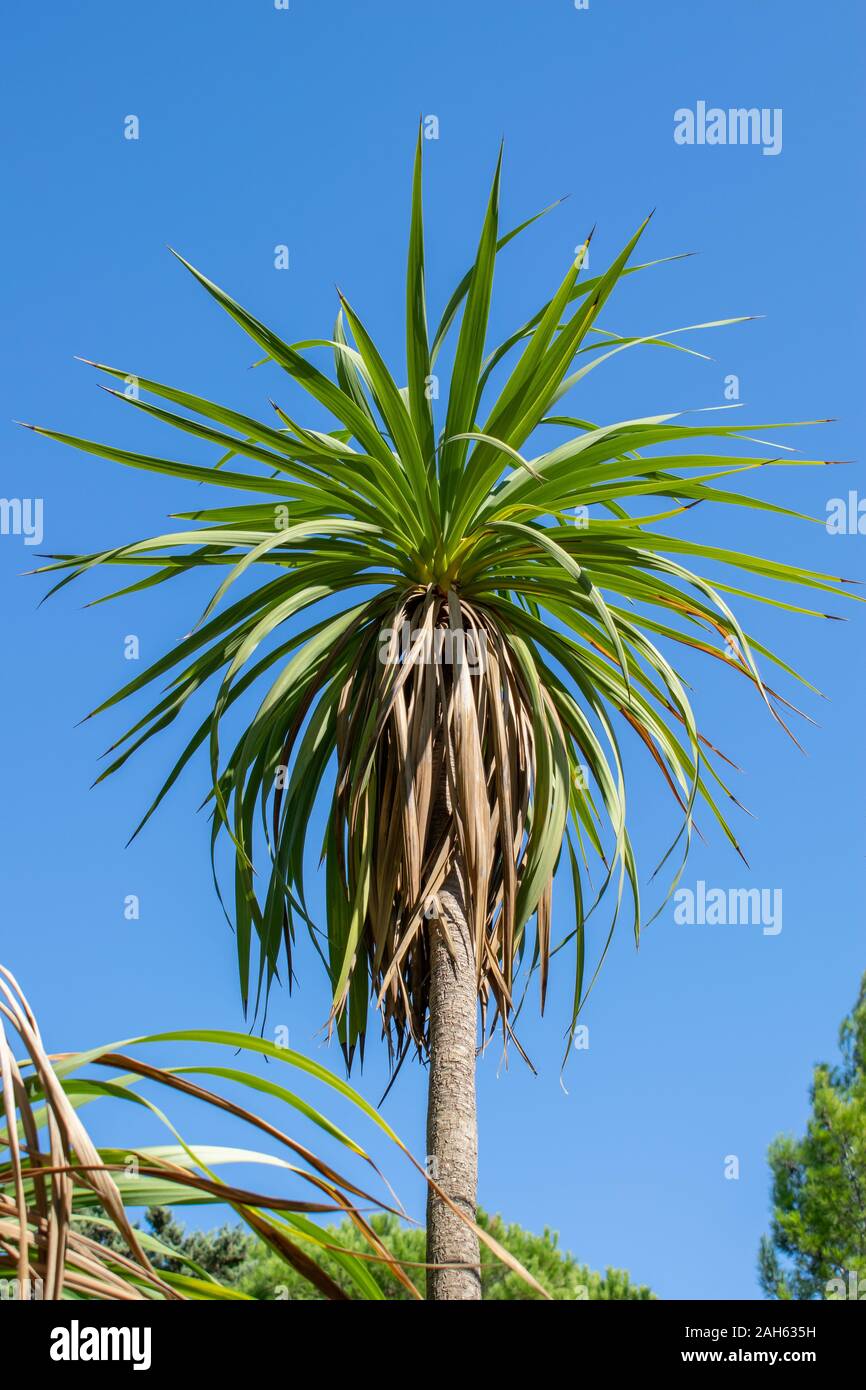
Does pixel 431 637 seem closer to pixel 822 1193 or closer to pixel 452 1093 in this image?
pixel 452 1093

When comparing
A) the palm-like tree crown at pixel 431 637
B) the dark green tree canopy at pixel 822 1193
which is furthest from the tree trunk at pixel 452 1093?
the dark green tree canopy at pixel 822 1193

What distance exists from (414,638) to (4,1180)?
2.49m

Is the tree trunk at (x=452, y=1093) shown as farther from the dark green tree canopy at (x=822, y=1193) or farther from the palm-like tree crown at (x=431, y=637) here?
the dark green tree canopy at (x=822, y=1193)

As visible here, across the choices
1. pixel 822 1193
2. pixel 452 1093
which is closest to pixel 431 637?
pixel 452 1093

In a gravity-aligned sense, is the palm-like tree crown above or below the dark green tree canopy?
above

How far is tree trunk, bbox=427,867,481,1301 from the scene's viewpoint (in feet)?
9.40

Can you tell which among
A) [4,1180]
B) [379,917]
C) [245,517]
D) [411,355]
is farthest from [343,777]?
[4,1180]

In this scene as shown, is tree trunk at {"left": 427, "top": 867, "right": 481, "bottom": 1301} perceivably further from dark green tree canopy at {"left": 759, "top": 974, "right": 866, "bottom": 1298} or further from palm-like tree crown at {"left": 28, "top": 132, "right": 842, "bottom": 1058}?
dark green tree canopy at {"left": 759, "top": 974, "right": 866, "bottom": 1298}

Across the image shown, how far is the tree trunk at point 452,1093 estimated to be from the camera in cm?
287

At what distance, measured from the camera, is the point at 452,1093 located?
3137mm

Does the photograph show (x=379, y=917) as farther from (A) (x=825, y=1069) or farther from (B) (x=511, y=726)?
(A) (x=825, y=1069)

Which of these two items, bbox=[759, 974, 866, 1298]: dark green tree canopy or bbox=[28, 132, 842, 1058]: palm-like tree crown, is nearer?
bbox=[28, 132, 842, 1058]: palm-like tree crown

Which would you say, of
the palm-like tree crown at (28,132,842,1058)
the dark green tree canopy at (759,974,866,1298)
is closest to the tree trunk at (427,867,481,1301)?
the palm-like tree crown at (28,132,842,1058)

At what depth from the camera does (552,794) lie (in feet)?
11.1
